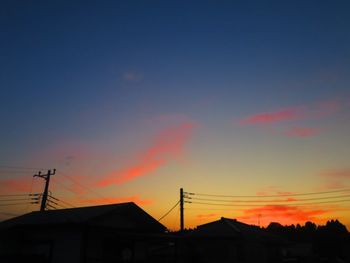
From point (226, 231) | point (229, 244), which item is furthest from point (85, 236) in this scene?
point (226, 231)

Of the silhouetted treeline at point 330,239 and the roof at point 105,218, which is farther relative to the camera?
the silhouetted treeline at point 330,239

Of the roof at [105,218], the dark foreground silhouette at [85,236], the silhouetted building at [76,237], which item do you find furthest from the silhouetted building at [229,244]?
the silhouetted building at [76,237]

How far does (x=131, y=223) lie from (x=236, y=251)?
17573 millimetres

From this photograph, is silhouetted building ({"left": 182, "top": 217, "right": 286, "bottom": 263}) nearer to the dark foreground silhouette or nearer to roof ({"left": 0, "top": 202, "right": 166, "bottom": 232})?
the dark foreground silhouette

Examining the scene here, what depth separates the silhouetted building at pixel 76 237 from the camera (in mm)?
19703

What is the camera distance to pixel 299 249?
67.8m

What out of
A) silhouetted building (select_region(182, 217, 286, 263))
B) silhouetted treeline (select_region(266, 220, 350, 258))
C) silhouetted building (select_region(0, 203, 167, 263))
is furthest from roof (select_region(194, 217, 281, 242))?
silhouetted building (select_region(0, 203, 167, 263))

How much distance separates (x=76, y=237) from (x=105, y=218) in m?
2.49

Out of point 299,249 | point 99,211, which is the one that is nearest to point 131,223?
point 99,211

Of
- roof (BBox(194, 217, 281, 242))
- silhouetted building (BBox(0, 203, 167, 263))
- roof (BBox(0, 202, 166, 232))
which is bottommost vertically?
silhouetted building (BBox(0, 203, 167, 263))

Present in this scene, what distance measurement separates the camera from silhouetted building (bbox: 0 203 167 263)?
1970cm

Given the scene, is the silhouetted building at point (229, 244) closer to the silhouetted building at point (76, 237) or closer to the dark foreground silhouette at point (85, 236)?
the dark foreground silhouette at point (85, 236)

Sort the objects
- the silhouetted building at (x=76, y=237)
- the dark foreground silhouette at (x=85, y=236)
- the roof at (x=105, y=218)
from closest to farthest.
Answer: the silhouetted building at (x=76, y=237), the dark foreground silhouette at (x=85, y=236), the roof at (x=105, y=218)

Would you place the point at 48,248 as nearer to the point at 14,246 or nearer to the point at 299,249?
the point at 14,246
